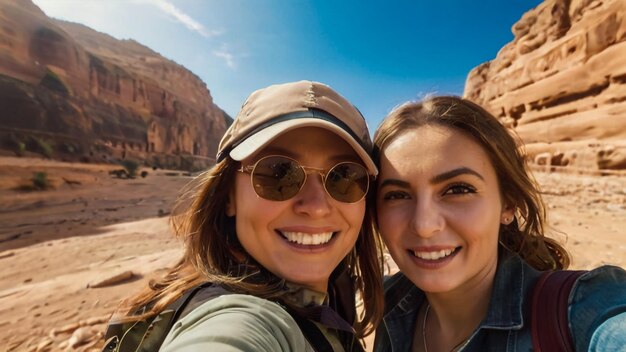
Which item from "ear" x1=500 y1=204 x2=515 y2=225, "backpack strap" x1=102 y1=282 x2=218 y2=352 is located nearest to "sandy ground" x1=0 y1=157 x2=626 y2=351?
"ear" x1=500 y1=204 x2=515 y2=225

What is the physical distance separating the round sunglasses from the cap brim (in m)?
0.08

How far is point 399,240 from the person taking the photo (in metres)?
1.58

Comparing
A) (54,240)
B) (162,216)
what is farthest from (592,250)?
(162,216)

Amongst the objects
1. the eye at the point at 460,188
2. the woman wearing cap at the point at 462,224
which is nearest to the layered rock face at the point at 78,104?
the woman wearing cap at the point at 462,224

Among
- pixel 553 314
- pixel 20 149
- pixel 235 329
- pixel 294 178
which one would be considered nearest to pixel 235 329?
pixel 235 329

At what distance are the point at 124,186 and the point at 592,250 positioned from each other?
22790mm

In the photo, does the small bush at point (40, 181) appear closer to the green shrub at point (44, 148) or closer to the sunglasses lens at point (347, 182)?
the green shrub at point (44, 148)

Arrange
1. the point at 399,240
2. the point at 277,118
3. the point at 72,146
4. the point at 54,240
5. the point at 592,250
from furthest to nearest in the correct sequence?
the point at 72,146 → the point at 54,240 → the point at 592,250 → the point at 399,240 → the point at 277,118

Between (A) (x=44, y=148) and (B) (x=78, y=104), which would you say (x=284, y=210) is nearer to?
(A) (x=44, y=148)

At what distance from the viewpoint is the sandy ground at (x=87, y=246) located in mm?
3155

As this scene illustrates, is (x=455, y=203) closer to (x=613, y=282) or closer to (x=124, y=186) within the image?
(x=613, y=282)

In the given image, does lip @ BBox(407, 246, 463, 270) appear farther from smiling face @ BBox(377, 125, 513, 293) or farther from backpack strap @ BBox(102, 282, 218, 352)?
backpack strap @ BBox(102, 282, 218, 352)

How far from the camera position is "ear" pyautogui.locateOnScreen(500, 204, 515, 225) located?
167cm

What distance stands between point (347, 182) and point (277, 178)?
35 centimetres
